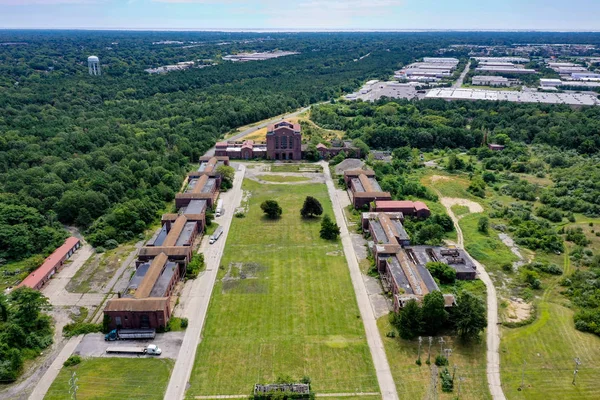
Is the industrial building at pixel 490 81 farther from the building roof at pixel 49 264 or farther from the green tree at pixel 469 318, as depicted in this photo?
the building roof at pixel 49 264

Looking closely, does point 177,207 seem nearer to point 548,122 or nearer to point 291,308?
point 291,308

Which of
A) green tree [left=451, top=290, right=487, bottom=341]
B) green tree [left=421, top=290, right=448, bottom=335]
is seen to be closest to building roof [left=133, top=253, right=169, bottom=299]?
green tree [left=421, top=290, right=448, bottom=335]

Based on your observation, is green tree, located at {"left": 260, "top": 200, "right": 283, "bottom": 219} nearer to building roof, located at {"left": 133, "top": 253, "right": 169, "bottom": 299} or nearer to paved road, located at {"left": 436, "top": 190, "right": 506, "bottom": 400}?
building roof, located at {"left": 133, "top": 253, "right": 169, "bottom": 299}

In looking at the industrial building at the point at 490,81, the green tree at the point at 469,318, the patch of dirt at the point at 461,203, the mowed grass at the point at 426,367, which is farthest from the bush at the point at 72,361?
the industrial building at the point at 490,81

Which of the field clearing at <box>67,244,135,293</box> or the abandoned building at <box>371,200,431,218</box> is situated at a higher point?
the abandoned building at <box>371,200,431,218</box>

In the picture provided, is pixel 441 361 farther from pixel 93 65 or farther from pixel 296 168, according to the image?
Answer: pixel 93 65

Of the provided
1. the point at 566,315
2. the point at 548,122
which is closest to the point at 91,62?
the point at 548,122

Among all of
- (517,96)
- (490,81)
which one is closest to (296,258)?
(517,96)
